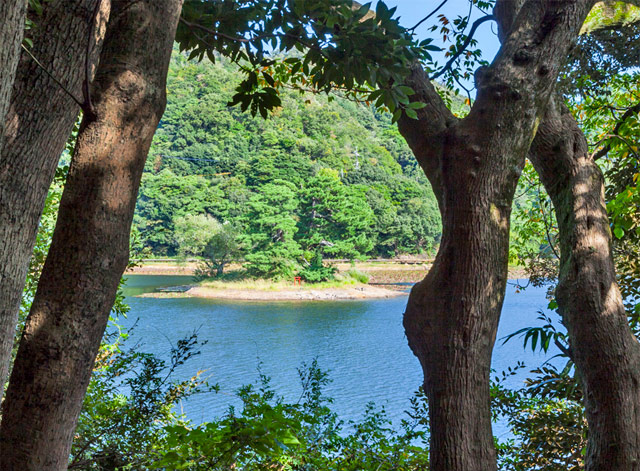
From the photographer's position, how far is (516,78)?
1.63 m

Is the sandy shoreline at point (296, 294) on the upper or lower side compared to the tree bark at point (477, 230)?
lower

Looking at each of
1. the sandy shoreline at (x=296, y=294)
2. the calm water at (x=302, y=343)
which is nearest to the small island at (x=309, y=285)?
the sandy shoreline at (x=296, y=294)

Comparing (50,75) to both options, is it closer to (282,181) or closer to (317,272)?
(317,272)

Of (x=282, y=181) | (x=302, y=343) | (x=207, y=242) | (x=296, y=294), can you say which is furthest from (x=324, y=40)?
(x=282, y=181)

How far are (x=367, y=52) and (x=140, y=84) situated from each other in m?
0.84

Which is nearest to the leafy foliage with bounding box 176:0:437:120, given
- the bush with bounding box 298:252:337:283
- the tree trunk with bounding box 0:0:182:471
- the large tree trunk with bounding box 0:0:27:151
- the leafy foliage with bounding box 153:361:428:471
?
the tree trunk with bounding box 0:0:182:471

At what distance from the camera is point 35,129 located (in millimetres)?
896

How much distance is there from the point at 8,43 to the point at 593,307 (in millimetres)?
1674

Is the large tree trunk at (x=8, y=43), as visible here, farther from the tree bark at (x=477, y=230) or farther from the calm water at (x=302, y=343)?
the calm water at (x=302, y=343)

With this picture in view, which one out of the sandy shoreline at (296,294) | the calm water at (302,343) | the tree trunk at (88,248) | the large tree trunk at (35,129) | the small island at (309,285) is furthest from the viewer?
the small island at (309,285)

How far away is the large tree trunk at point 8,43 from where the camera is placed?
2.11 feet

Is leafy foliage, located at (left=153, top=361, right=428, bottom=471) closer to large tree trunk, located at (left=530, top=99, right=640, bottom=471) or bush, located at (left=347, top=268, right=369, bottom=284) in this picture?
large tree trunk, located at (left=530, top=99, right=640, bottom=471)

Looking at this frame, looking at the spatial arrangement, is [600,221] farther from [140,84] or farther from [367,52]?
[140,84]

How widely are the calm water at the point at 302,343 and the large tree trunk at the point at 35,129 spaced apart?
3096mm
